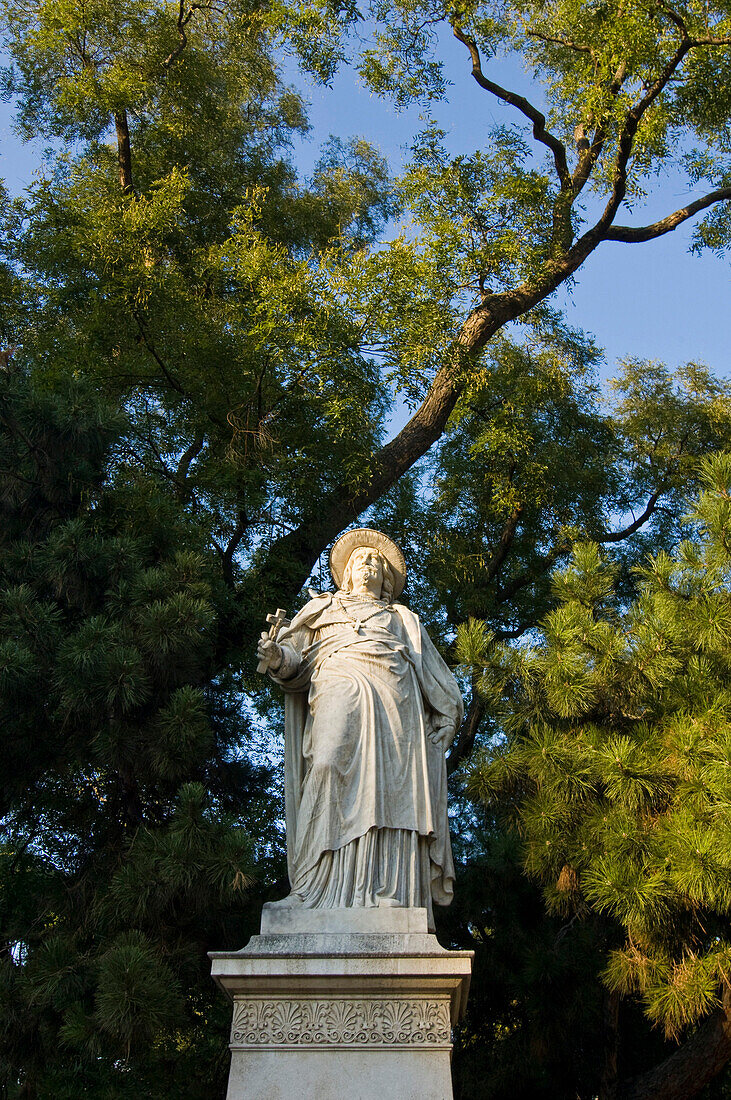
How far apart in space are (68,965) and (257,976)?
2354 mm

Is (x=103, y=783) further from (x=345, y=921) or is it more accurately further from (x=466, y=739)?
(x=345, y=921)

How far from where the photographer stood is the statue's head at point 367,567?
6348 mm

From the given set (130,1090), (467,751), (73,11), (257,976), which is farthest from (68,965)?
(73,11)

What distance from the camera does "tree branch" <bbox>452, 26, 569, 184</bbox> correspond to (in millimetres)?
12062

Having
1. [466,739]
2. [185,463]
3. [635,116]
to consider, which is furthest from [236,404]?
[635,116]

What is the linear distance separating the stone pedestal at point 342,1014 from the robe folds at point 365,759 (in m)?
0.32

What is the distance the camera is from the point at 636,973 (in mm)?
6184

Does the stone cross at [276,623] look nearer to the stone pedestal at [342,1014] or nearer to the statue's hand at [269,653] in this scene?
the statue's hand at [269,653]

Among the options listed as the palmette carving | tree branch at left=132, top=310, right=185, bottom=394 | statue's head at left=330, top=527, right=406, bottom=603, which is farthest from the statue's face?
tree branch at left=132, top=310, right=185, bottom=394

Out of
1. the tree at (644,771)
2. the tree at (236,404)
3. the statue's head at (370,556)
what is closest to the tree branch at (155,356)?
the tree at (236,404)

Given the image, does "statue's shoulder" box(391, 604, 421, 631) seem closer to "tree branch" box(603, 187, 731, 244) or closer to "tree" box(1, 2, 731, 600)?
"tree" box(1, 2, 731, 600)

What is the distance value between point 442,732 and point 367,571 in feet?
3.52

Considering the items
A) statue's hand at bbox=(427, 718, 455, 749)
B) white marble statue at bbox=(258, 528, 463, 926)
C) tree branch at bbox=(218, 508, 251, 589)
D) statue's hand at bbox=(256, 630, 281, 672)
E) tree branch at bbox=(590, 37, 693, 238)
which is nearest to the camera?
white marble statue at bbox=(258, 528, 463, 926)

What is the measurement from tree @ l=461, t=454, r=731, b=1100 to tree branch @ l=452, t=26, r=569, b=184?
6460 mm
